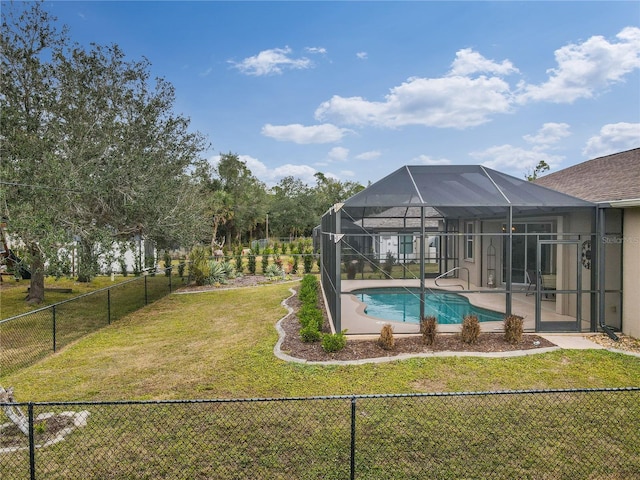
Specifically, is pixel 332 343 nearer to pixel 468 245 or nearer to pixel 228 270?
pixel 468 245

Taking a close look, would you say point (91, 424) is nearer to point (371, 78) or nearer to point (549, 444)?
point (549, 444)

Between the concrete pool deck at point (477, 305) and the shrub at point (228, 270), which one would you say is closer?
the concrete pool deck at point (477, 305)

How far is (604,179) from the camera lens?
11352 millimetres

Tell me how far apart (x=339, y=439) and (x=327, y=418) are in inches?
20.6

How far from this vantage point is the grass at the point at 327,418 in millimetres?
3941

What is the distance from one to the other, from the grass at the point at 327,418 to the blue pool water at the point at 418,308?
3.76m

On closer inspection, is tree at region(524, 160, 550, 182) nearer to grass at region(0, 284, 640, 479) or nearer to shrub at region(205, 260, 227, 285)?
shrub at region(205, 260, 227, 285)

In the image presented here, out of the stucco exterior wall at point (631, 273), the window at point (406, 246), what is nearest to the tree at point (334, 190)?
the window at point (406, 246)

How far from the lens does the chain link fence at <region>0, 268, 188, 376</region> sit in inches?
320

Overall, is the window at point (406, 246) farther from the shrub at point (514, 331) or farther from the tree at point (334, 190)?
the tree at point (334, 190)

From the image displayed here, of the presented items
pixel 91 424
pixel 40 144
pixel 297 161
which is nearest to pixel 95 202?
pixel 40 144

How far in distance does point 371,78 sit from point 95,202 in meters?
13.4

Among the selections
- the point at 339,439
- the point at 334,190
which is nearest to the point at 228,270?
the point at 339,439

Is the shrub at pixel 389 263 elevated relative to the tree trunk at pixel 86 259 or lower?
lower
